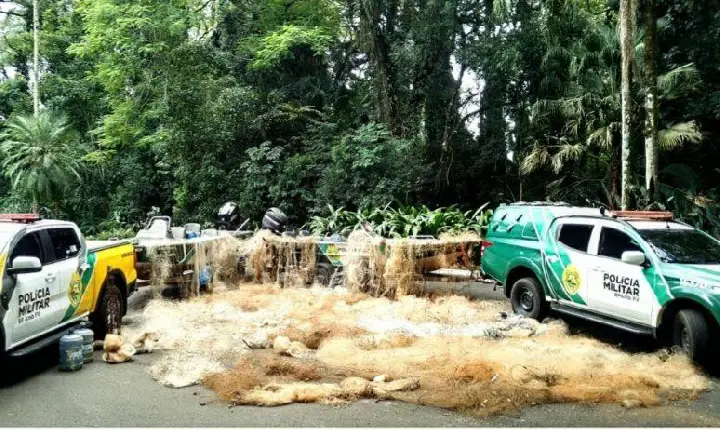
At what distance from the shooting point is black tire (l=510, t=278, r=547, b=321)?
937 cm

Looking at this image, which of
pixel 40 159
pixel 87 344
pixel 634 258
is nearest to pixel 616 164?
pixel 634 258

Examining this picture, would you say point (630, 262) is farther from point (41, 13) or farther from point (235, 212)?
point (41, 13)

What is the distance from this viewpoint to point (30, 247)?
275 inches

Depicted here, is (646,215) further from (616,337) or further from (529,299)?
(529,299)

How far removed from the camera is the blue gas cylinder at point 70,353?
6.81 metres

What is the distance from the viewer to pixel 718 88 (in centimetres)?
1786

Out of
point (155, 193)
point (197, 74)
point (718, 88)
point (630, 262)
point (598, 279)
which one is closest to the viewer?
point (630, 262)

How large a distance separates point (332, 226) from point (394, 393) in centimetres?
999

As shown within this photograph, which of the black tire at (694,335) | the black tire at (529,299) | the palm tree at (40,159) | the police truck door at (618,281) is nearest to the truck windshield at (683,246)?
the police truck door at (618,281)

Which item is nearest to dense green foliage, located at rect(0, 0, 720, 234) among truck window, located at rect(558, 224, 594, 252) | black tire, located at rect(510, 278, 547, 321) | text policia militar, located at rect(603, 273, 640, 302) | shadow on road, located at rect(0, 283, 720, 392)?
shadow on road, located at rect(0, 283, 720, 392)

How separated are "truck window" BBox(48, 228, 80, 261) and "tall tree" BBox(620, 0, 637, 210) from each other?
10.6m

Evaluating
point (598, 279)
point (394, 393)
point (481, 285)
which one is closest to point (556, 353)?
point (598, 279)

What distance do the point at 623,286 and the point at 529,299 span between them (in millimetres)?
2164

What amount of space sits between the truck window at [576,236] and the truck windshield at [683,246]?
34.8 inches
